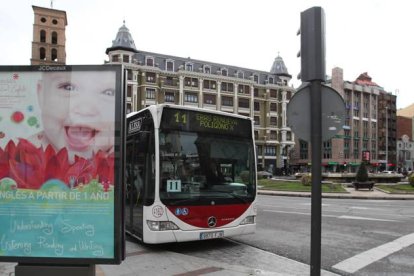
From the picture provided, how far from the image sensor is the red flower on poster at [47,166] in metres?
4.12

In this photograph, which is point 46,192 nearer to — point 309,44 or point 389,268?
point 309,44

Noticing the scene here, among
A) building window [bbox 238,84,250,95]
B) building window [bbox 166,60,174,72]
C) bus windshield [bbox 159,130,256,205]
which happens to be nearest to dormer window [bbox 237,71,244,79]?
building window [bbox 238,84,250,95]

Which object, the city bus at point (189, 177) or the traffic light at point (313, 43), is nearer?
the traffic light at point (313, 43)

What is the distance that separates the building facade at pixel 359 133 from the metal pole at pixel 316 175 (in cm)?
8874

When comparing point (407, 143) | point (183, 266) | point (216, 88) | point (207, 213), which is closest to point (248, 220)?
point (207, 213)

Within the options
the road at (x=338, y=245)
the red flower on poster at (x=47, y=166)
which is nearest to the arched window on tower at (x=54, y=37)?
the road at (x=338, y=245)

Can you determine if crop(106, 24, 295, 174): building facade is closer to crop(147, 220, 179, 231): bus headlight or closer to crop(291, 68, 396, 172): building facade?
crop(291, 68, 396, 172): building facade

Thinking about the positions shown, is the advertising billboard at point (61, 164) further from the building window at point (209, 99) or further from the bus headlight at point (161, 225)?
the building window at point (209, 99)

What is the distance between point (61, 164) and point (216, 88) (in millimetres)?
81972

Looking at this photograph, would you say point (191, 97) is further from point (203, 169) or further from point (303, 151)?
point (203, 169)

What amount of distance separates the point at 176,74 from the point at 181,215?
7504 cm

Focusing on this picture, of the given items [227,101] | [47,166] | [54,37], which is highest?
[54,37]

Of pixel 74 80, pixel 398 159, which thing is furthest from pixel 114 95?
pixel 398 159

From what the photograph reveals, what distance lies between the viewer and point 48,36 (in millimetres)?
88812
